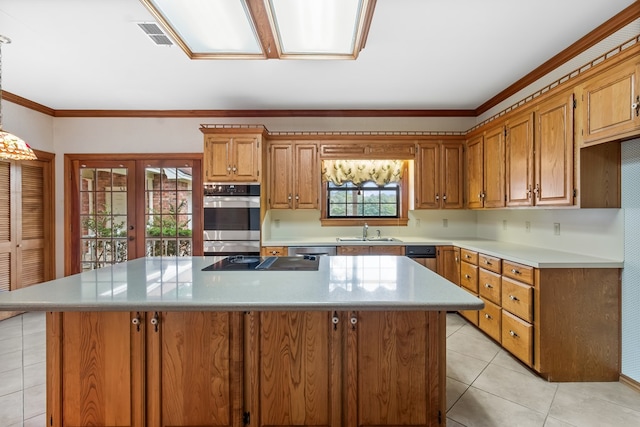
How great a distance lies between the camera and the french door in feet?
13.9

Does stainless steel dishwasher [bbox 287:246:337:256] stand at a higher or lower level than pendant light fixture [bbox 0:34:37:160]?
lower

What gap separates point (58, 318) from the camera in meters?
1.54

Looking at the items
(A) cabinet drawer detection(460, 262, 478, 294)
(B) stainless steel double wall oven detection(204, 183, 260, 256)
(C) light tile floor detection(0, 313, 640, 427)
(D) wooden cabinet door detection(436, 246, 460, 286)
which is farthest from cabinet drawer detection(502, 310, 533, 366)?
(B) stainless steel double wall oven detection(204, 183, 260, 256)

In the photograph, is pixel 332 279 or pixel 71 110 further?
pixel 71 110

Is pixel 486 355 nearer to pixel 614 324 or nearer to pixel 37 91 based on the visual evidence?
pixel 614 324

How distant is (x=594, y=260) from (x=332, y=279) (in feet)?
7.13

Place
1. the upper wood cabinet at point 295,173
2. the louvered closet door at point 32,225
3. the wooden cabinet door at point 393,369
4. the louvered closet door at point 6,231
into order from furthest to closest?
the upper wood cabinet at point 295,173
the louvered closet door at point 32,225
the louvered closet door at point 6,231
the wooden cabinet door at point 393,369

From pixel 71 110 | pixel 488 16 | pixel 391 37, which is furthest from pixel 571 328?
pixel 71 110

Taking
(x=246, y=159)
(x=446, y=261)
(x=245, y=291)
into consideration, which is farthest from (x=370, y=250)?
(x=245, y=291)

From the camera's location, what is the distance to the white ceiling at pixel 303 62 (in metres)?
2.12

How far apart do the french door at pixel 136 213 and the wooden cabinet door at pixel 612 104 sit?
169 inches

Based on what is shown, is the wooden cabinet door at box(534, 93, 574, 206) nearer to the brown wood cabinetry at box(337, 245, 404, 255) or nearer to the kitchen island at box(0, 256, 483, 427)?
the brown wood cabinetry at box(337, 245, 404, 255)

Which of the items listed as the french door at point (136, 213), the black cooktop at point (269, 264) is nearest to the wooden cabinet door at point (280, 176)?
the french door at point (136, 213)

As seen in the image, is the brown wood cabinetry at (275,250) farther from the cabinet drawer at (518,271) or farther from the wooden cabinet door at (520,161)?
the wooden cabinet door at (520,161)
